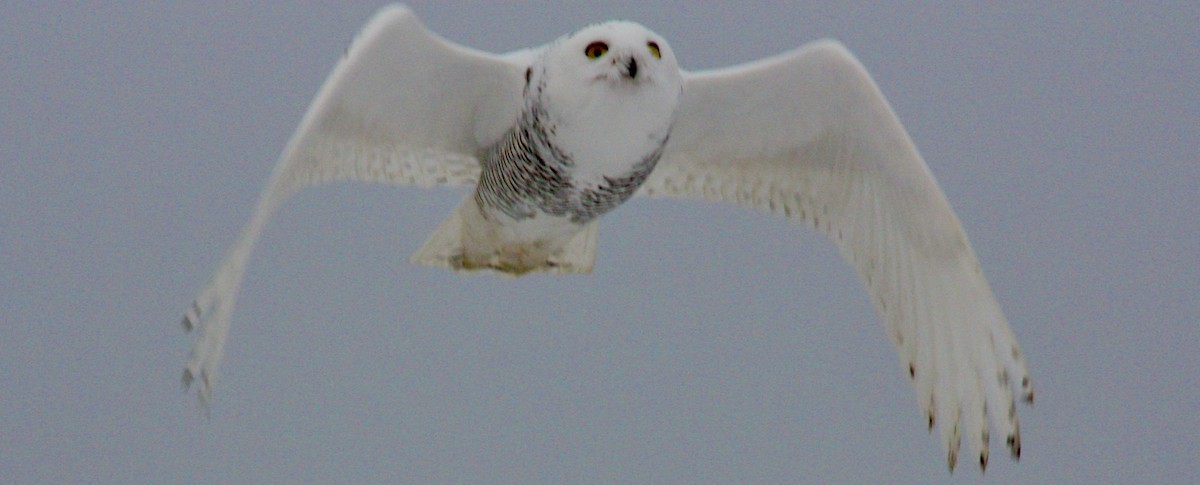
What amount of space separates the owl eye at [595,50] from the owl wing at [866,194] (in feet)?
1.74

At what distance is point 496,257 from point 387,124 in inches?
18.7

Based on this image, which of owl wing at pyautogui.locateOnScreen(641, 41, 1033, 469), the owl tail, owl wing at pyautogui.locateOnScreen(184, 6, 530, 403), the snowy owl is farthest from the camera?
the owl tail

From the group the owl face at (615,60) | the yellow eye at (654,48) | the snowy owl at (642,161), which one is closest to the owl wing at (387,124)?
the snowy owl at (642,161)

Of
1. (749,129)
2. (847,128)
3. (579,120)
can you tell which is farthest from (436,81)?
(847,128)

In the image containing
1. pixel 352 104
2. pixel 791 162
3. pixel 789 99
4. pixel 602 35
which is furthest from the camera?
pixel 791 162

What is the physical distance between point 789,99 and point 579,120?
0.67 m

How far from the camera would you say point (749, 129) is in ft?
8.93

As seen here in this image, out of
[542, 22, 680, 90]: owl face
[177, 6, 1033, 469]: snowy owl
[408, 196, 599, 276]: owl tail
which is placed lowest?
[408, 196, 599, 276]: owl tail

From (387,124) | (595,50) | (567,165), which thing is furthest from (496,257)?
(595,50)

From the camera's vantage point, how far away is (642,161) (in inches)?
89.1

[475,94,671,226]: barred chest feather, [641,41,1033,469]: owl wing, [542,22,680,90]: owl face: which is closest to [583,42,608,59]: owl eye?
[542,22,680,90]: owl face

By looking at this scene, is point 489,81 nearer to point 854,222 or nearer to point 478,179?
point 478,179

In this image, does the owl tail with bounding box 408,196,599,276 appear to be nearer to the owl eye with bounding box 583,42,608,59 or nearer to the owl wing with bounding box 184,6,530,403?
the owl wing with bounding box 184,6,530,403

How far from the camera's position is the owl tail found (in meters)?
2.84
